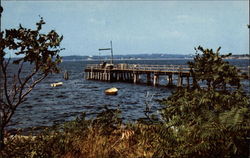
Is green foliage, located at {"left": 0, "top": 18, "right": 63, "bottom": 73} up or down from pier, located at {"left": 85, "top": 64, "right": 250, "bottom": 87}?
up

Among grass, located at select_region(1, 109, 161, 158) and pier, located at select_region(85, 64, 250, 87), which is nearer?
grass, located at select_region(1, 109, 161, 158)

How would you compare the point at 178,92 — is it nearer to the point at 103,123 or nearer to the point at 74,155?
the point at 103,123

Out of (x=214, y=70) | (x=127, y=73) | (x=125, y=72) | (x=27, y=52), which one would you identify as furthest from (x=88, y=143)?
(x=127, y=73)

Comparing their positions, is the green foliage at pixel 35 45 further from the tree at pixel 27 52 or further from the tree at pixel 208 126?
the tree at pixel 208 126

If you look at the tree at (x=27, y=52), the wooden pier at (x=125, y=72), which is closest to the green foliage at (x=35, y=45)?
the tree at (x=27, y=52)

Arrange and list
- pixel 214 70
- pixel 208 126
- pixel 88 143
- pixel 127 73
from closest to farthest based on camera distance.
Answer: pixel 208 126
pixel 88 143
pixel 214 70
pixel 127 73

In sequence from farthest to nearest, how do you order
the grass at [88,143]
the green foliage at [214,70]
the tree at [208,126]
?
the green foliage at [214,70], the grass at [88,143], the tree at [208,126]

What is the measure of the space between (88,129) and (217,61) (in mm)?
4663

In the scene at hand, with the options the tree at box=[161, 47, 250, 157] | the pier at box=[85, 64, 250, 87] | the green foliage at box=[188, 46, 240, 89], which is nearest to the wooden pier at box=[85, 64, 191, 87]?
the pier at box=[85, 64, 250, 87]

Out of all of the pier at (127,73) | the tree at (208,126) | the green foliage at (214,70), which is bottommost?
the pier at (127,73)

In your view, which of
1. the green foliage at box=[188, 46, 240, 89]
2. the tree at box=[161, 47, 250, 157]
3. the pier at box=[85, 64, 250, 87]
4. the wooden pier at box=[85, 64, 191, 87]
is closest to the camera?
the tree at box=[161, 47, 250, 157]

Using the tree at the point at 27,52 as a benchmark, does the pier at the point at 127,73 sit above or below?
below

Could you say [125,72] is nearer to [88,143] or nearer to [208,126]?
[88,143]

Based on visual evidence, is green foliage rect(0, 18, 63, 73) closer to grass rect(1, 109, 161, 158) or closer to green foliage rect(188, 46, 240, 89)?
grass rect(1, 109, 161, 158)
